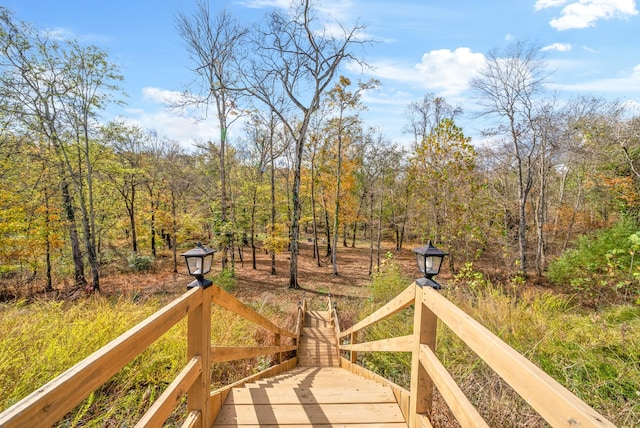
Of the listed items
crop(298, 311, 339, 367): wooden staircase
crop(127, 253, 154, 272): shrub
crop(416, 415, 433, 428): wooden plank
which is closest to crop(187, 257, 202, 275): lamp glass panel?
crop(416, 415, 433, 428): wooden plank

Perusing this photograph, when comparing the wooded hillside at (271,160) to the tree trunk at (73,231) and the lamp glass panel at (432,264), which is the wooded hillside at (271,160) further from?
the lamp glass panel at (432,264)

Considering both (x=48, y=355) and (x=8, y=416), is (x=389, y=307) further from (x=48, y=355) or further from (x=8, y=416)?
(x=48, y=355)

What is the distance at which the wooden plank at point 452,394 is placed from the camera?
4.00 ft

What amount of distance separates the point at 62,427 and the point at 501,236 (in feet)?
46.8

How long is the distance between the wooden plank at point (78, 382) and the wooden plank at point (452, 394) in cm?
142

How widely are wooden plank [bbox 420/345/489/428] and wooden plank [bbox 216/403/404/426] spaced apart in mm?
709

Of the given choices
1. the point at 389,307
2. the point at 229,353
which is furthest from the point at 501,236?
the point at 229,353

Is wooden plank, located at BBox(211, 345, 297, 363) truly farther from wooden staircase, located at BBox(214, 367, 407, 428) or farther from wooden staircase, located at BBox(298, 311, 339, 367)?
wooden staircase, located at BBox(298, 311, 339, 367)

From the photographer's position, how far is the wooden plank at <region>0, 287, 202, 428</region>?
671 millimetres

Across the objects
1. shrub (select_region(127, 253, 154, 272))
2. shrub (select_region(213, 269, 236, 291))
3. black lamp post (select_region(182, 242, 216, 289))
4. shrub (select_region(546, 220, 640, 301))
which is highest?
black lamp post (select_region(182, 242, 216, 289))

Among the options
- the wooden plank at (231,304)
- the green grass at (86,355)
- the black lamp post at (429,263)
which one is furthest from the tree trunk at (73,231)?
the black lamp post at (429,263)

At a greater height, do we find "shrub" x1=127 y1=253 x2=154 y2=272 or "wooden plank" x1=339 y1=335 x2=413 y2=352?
"wooden plank" x1=339 y1=335 x2=413 y2=352

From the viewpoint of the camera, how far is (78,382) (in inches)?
33.4

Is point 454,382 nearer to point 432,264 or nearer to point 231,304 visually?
point 432,264
